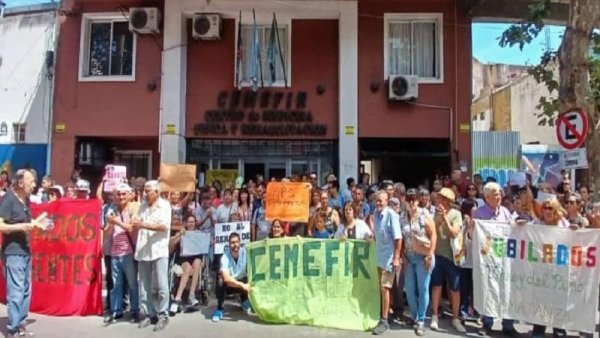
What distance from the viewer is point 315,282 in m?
8.22

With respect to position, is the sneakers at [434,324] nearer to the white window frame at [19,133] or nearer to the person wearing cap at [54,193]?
the person wearing cap at [54,193]

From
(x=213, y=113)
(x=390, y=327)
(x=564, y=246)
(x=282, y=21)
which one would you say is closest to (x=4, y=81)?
(x=213, y=113)

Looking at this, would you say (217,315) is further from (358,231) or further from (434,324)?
(434,324)

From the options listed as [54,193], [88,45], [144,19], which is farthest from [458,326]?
[88,45]

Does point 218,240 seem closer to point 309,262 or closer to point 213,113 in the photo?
point 309,262

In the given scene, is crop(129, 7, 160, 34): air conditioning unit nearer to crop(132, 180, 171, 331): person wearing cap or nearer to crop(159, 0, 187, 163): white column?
crop(159, 0, 187, 163): white column

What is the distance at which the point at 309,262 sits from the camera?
8297mm

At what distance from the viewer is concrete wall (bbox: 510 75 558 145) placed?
28.1 metres

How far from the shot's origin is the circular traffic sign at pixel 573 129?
26.3 ft

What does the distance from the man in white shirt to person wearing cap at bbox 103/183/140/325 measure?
1.18 metres

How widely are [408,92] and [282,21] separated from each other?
3.96 meters

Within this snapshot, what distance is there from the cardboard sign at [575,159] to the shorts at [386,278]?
299 cm

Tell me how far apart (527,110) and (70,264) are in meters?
25.1

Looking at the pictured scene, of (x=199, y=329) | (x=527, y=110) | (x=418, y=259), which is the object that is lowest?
(x=199, y=329)
